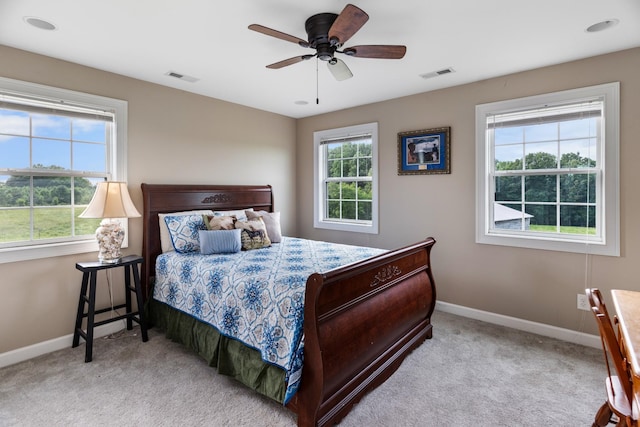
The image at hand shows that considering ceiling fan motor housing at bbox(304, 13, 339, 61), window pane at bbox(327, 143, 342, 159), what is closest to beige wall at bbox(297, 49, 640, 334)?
window pane at bbox(327, 143, 342, 159)

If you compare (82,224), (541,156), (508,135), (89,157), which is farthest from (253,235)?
(541,156)

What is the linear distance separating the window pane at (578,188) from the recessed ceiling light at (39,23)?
437 centimetres

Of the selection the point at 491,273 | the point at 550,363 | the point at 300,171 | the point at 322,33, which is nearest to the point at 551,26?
the point at 322,33

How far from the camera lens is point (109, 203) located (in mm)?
2805

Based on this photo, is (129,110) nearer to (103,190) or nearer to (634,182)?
(103,190)

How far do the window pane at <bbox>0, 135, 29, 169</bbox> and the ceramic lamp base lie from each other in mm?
772

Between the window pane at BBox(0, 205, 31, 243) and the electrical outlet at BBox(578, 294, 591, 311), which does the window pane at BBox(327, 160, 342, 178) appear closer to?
the electrical outlet at BBox(578, 294, 591, 311)

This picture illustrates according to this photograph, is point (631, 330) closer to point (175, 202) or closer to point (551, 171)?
point (551, 171)

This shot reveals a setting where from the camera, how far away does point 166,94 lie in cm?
358

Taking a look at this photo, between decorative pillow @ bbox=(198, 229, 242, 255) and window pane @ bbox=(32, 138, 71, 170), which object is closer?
window pane @ bbox=(32, 138, 71, 170)

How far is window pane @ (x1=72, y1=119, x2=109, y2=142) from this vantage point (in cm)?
301

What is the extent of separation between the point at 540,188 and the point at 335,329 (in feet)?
8.60

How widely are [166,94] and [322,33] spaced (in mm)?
2178

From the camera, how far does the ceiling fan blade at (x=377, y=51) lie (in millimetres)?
2146
